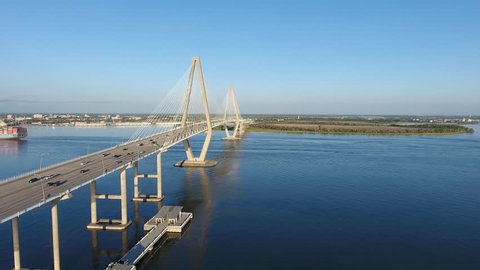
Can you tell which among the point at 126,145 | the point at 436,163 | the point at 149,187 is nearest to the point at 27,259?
the point at 149,187

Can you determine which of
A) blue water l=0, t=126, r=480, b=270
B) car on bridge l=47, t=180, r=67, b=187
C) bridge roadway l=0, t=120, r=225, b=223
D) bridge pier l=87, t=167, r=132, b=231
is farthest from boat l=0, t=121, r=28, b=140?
car on bridge l=47, t=180, r=67, b=187

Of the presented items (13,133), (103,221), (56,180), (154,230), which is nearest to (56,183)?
(56,180)

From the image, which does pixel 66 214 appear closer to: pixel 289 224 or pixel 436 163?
pixel 289 224

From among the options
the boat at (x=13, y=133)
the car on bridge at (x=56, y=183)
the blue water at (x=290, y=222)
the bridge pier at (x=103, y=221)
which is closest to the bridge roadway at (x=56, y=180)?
the car on bridge at (x=56, y=183)

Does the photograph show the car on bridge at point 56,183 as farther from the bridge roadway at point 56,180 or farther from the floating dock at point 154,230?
the floating dock at point 154,230

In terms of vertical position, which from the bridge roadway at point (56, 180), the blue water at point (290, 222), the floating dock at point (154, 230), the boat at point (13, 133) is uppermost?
the bridge roadway at point (56, 180)

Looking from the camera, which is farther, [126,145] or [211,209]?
[126,145]
